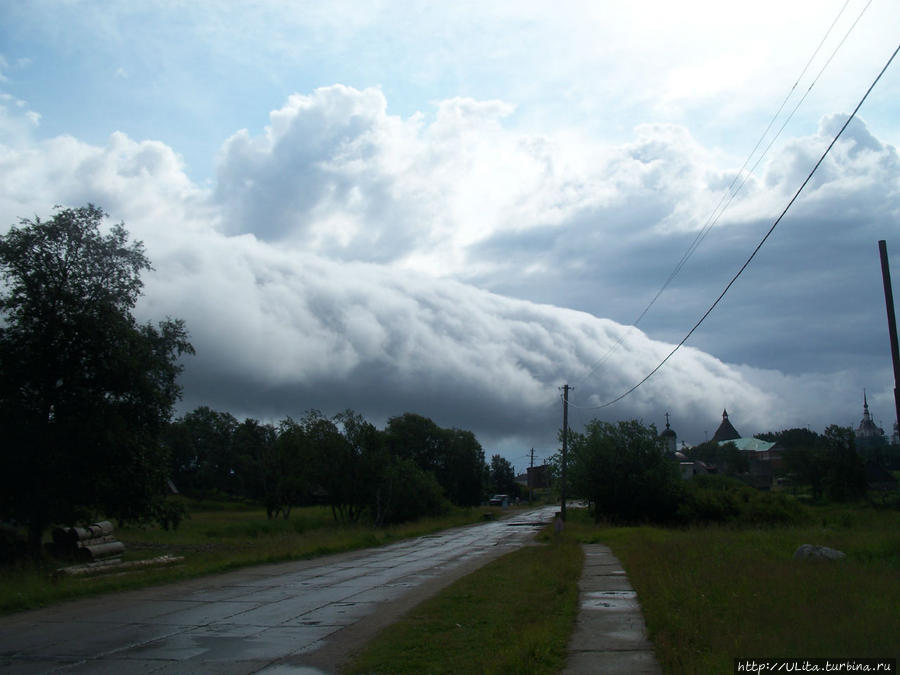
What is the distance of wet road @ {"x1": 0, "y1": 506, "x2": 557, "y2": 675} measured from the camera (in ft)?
29.7

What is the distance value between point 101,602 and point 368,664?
8.92 meters

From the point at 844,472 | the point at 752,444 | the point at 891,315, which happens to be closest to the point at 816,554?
the point at 891,315

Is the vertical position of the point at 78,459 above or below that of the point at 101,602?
above

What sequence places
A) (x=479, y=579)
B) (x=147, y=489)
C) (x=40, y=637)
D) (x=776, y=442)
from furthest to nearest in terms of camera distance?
(x=776, y=442) < (x=147, y=489) < (x=479, y=579) < (x=40, y=637)

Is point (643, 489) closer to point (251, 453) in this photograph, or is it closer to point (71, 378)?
point (71, 378)

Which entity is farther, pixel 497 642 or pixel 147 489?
pixel 147 489

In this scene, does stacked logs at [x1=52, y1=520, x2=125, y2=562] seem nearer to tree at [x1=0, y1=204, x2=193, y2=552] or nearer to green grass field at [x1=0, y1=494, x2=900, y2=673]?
tree at [x1=0, y1=204, x2=193, y2=552]

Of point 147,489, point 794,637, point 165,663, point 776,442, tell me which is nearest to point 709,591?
point 794,637

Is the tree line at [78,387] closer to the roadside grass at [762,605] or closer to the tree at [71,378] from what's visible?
Result: the tree at [71,378]

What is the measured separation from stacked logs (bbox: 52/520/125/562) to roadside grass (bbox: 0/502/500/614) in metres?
0.86

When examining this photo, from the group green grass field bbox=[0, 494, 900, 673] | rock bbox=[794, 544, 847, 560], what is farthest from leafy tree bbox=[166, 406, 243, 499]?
rock bbox=[794, 544, 847, 560]

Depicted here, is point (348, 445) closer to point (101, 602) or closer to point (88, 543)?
point (88, 543)

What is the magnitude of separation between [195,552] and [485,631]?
2531 centimetres

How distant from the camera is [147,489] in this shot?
26500 millimetres
